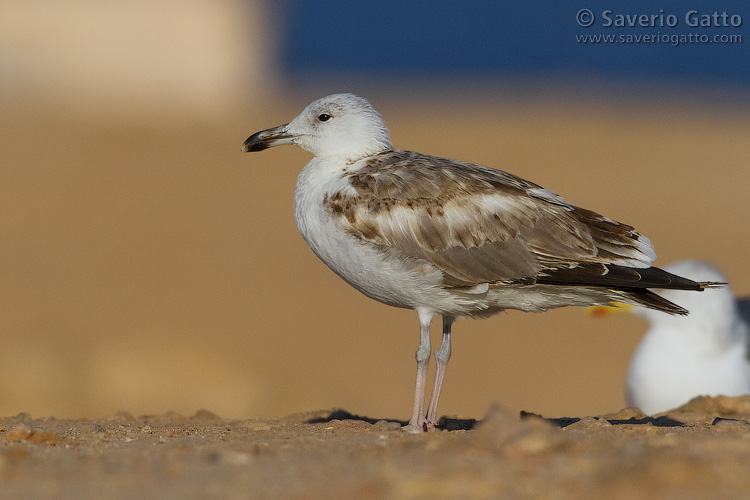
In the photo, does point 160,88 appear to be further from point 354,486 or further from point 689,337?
point 354,486

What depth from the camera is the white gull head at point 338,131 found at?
273 inches

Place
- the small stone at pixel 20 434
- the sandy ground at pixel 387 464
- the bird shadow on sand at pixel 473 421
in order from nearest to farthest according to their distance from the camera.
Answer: the sandy ground at pixel 387 464 → the small stone at pixel 20 434 → the bird shadow on sand at pixel 473 421

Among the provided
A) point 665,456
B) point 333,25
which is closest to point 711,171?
point 665,456

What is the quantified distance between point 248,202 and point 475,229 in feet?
47.8

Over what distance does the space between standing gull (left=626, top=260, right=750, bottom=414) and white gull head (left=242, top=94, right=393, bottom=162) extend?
3.99 m

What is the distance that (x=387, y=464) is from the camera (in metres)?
4.47

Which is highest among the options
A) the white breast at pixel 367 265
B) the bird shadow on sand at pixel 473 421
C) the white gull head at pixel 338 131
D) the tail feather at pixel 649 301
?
the white gull head at pixel 338 131

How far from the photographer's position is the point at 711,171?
79.5 ft

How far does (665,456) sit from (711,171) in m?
21.2

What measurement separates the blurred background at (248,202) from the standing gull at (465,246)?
16.2ft

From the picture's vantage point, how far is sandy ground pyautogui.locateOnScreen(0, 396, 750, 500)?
3914 millimetres

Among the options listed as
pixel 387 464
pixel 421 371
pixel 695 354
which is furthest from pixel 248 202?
pixel 387 464

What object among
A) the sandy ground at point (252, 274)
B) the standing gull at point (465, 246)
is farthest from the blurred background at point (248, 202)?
the standing gull at point (465, 246)

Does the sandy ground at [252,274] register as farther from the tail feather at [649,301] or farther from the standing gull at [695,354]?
the tail feather at [649,301]
